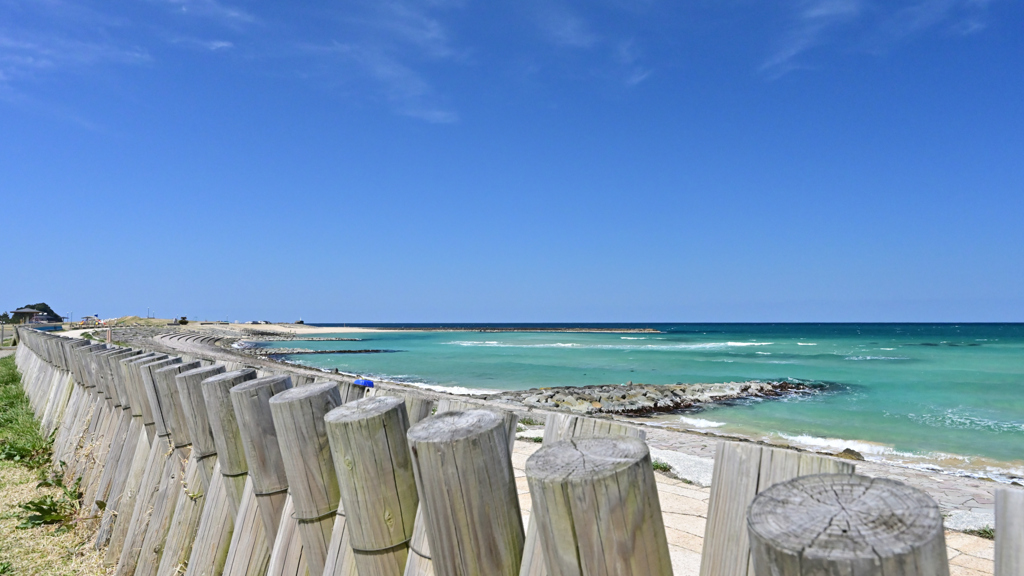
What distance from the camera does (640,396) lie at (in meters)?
16.3

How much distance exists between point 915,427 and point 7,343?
34057 millimetres

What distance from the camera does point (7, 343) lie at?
26719 mm

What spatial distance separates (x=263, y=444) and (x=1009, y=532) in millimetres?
2325

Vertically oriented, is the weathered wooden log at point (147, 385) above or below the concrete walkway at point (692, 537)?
above

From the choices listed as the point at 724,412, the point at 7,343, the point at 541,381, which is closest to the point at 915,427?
the point at 724,412

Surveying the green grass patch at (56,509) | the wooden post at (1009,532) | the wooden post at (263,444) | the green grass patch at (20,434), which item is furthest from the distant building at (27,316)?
the wooden post at (1009,532)

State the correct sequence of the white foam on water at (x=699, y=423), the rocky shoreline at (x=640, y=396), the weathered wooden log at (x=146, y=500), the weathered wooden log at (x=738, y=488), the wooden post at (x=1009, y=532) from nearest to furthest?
the wooden post at (x=1009, y=532), the weathered wooden log at (x=738, y=488), the weathered wooden log at (x=146, y=500), the white foam on water at (x=699, y=423), the rocky shoreline at (x=640, y=396)

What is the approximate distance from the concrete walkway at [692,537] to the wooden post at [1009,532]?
1.63 m

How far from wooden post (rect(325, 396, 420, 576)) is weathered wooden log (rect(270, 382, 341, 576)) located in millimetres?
252

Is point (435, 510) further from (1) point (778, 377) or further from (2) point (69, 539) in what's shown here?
(1) point (778, 377)

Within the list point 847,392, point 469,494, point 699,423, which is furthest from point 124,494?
point 847,392

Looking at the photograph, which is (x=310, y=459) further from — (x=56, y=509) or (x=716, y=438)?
(x=716, y=438)

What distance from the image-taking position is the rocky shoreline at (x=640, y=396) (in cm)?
1466

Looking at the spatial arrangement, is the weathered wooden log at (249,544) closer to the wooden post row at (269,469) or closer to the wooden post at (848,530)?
the wooden post row at (269,469)
